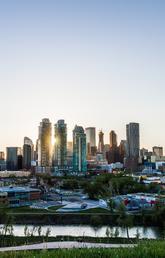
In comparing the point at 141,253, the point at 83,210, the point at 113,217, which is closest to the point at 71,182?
the point at 83,210

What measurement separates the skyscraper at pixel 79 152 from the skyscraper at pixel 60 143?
576 cm

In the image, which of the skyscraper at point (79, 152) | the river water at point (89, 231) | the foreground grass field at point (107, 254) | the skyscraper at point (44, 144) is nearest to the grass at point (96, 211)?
the river water at point (89, 231)

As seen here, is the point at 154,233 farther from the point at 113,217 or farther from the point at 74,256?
the point at 74,256

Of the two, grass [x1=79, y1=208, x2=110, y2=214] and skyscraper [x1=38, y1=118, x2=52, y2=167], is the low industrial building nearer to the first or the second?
grass [x1=79, y1=208, x2=110, y2=214]

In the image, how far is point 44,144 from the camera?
129 m

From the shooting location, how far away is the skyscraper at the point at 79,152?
117062mm

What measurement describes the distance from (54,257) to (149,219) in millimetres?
23628

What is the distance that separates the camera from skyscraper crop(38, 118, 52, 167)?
416 ft

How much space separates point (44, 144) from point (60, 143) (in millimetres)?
6065

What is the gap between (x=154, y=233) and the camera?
2502cm

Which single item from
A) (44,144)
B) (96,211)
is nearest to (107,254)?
(96,211)

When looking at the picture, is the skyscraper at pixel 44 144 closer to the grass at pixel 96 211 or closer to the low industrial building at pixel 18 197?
the low industrial building at pixel 18 197

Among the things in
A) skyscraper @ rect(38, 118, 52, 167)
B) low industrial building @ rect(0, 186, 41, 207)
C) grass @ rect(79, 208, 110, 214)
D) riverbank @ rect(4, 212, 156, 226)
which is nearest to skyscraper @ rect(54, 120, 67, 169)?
skyscraper @ rect(38, 118, 52, 167)

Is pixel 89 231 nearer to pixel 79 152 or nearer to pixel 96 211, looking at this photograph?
pixel 96 211
